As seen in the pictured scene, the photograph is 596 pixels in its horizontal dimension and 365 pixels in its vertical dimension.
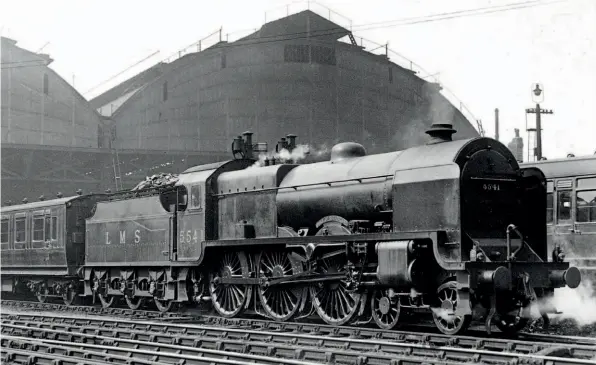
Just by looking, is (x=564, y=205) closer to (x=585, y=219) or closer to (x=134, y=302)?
(x=585, y=219)

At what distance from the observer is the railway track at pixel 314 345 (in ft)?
31.9

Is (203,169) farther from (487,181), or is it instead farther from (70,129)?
(70,129)

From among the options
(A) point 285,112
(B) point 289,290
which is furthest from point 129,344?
(A) point 285,112

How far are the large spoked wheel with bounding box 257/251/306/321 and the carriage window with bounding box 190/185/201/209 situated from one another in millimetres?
2522

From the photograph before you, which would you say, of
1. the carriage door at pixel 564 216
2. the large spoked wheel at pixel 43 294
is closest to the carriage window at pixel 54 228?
the large spoked wheel at pixel 43 294

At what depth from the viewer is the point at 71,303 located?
21953 mm

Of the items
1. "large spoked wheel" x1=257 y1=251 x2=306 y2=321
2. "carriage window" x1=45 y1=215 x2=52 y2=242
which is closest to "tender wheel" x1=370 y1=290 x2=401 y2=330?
"large spoked wheel" x1=257 y1=251 x2=306 y2=321

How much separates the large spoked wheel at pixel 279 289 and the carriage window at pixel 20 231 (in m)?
12.2

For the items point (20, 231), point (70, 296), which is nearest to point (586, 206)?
point (70, 296)

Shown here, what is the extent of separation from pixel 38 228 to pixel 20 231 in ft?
5.17

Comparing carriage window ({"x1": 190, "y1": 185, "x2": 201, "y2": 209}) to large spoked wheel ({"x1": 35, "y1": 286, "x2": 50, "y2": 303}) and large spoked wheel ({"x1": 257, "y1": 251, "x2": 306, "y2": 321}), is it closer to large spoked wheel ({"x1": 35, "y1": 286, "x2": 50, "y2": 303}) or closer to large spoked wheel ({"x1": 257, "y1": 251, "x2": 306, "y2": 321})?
large spoked wheel ({"x1": 257, "y1": 251, "x2": 306, "y2": 321})

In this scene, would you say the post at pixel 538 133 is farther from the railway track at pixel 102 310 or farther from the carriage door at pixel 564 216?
the railway track at pixel 102 310

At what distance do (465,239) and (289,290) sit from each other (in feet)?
14.7

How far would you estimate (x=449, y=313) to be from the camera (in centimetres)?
1145
